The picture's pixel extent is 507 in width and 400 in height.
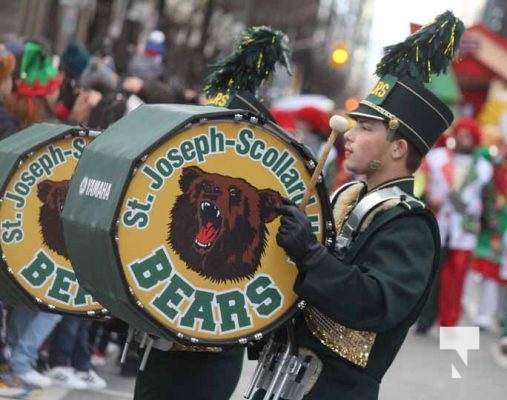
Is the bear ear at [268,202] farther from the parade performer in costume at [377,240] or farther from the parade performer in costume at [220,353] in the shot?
the parade performer in costume at [220,353]

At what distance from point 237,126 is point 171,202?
1.04 ft

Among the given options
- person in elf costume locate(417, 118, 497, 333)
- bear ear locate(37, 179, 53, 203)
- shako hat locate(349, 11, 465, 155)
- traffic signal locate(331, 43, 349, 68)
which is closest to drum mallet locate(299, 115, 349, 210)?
shako hat locate(349, 11, 465, 155)

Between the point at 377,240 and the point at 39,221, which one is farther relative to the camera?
the point at 39,221

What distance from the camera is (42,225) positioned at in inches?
207

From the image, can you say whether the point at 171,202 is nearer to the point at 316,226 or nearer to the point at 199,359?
the point at 316,226

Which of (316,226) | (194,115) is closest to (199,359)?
(316,226)

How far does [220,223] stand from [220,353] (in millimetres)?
1078

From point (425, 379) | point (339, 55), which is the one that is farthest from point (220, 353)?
point (339, 55)

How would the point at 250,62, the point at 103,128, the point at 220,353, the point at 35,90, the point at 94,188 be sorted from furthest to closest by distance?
1. the point at 35,90
2. the point at 103,128
3. the point at 250,62
4. the point at 220,353
5. the point at 94,188

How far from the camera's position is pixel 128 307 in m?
4.14

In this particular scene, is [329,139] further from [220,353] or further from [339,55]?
[339,55]

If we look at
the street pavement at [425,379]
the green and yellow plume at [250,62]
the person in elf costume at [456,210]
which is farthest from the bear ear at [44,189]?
the person in elf costume at [456,210]

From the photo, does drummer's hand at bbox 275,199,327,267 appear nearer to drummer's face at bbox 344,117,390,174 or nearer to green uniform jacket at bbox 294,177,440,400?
green uniform jacket at bbox 294,177,440,400

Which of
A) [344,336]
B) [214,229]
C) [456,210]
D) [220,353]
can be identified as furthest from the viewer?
[456,210]
